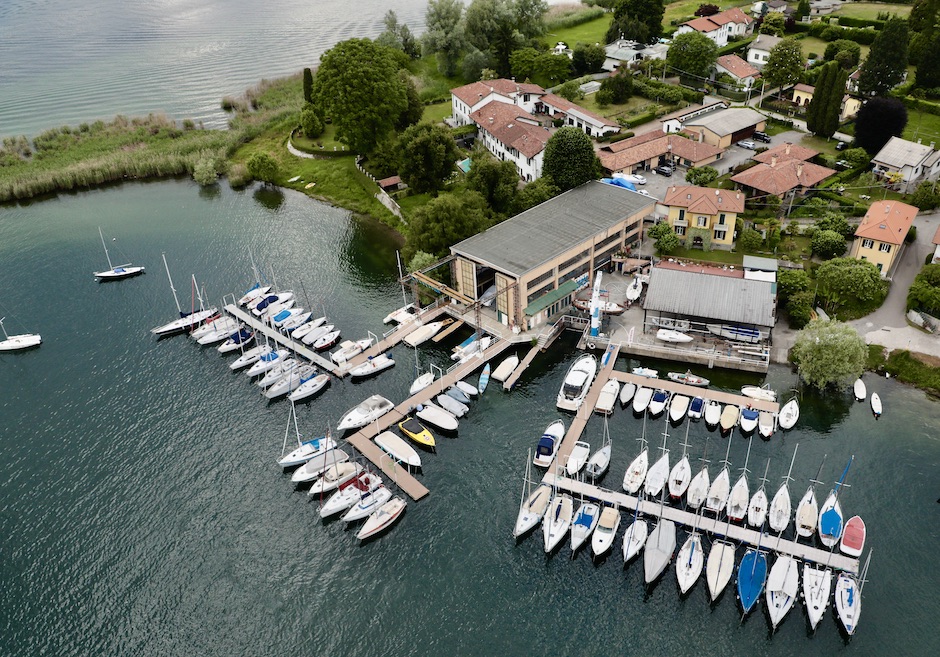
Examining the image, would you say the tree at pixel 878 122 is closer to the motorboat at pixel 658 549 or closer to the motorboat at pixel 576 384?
the motorboat at pixel 576 384

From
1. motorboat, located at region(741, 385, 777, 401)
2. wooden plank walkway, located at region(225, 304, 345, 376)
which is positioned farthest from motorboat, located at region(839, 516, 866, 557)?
wooden plank walkway, located at region(225, 304, 345, 376)

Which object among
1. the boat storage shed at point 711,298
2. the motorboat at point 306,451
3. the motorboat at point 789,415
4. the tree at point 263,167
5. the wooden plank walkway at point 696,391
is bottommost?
the motorboat at point 306,451

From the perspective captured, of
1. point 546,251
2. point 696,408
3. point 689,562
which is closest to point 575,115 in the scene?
point 546,251

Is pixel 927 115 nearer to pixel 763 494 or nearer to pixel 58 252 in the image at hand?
pixel 763 494

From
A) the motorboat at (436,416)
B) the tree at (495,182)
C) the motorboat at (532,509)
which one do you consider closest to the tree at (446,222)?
the tree at (495,182)

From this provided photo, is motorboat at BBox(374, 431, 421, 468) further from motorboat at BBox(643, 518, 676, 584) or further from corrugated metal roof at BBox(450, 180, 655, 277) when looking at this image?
corrugated metal roof at BBox(450, 180, 655, 277)
